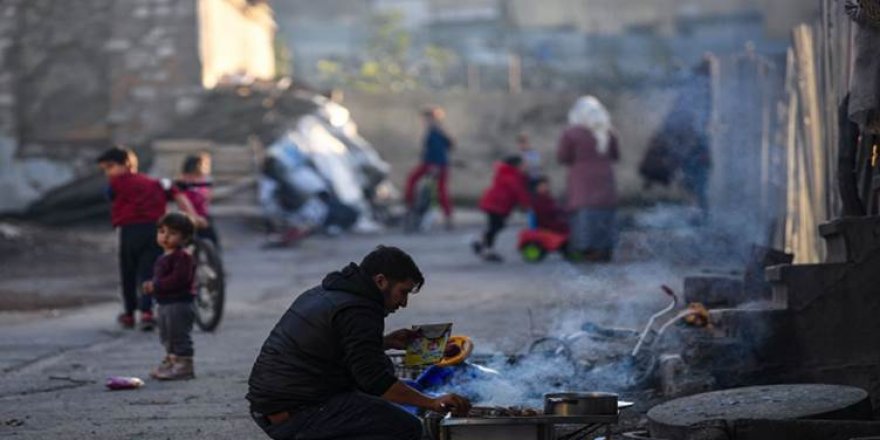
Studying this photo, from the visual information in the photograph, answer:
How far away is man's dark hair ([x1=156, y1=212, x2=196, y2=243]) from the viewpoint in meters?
11.0

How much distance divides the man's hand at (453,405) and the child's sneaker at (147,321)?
23.7 ft

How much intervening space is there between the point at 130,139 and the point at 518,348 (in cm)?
2235

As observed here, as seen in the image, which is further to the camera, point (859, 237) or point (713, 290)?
point (713, 290)

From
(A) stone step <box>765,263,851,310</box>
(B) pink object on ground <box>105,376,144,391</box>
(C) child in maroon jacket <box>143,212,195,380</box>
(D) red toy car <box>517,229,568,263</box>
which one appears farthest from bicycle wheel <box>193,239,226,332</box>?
(D) red toy car <box>517,229,568,263</box>

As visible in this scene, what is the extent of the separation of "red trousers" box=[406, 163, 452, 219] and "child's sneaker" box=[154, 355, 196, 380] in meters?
16.3

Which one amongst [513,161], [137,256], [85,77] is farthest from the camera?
[85,77]

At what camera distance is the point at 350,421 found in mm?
7004

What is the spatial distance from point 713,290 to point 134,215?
15.8ft

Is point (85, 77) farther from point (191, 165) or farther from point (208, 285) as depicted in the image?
point (208, 285)

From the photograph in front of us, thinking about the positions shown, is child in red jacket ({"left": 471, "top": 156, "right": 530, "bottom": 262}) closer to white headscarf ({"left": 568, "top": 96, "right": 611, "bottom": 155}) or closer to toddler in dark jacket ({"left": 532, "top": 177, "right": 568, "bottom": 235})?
toddler in dark jacket ({"left": 532, "top": 177, "right": 568, "bottom": 235})

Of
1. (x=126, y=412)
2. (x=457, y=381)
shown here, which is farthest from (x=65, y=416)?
(x=457, y=381)

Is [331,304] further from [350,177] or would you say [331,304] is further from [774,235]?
[350,177]

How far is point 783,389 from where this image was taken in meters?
7.91

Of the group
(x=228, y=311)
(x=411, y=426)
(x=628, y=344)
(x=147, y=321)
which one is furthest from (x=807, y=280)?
(x=228, y=311)
